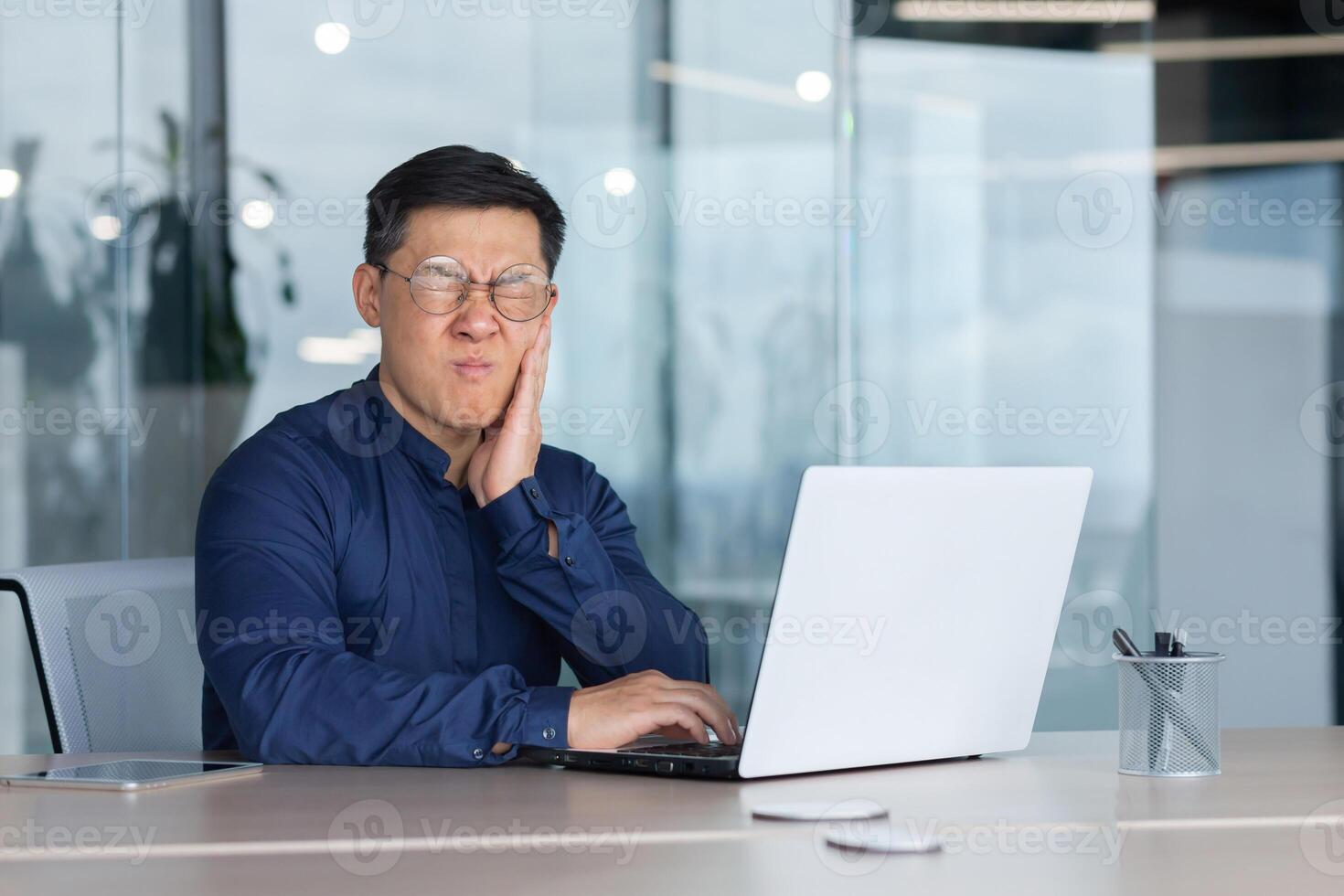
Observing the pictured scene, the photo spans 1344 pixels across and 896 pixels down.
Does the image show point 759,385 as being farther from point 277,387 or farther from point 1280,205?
point 1280,205

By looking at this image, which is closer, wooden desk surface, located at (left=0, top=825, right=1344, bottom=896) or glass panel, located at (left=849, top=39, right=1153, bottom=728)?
wooden desk surface, located at (left=0, top=825, right=1344, bottom=896)

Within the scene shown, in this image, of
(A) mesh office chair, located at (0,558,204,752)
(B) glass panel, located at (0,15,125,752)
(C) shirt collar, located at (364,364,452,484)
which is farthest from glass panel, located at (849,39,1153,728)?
(A) mesh office chair, located at (0,558,204,752)

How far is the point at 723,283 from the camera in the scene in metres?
4.25

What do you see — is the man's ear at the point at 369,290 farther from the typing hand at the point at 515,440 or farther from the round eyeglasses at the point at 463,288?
the typing hand at the point at 515,440

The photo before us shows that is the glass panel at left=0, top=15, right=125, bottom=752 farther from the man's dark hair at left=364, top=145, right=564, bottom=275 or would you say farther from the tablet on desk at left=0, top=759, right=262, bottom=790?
the tablet on desk at left=0, top=759, right=262, bottom=790

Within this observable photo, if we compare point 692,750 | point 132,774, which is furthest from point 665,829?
point 132,774

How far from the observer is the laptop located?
139cm

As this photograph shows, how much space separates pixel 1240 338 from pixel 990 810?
3.47m

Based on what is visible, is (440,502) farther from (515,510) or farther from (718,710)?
(718,710)

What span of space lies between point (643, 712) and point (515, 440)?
590 millimetres

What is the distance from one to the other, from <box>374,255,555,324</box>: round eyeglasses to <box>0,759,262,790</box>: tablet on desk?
0.75 m

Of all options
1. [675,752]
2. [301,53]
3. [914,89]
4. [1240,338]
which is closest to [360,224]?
[301,53]

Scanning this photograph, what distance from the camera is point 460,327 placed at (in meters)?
2.08

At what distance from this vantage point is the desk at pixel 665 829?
1087mm
